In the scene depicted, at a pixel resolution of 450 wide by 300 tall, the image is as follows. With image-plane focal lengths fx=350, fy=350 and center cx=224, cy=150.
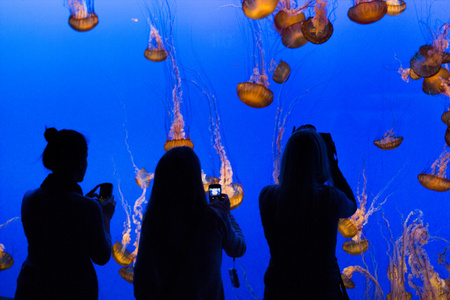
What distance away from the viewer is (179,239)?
1.28m

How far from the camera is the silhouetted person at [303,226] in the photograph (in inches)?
52.5

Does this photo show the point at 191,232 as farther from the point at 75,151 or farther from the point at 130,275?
the point at 130,275

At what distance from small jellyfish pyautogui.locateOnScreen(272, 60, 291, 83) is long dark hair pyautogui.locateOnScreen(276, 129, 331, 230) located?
2661 millimetres

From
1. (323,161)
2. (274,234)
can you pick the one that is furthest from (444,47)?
(274,234)

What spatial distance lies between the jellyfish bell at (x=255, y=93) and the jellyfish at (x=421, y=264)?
1890 mm

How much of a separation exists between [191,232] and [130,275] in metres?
3.09

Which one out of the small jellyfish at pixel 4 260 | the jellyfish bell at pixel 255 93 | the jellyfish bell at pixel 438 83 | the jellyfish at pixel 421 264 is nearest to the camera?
the jellyfish at pixel 421 264

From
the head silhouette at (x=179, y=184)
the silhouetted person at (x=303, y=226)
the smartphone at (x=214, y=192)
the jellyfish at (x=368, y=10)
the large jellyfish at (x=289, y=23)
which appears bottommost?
the silhouetted person at (x=303, y=226)

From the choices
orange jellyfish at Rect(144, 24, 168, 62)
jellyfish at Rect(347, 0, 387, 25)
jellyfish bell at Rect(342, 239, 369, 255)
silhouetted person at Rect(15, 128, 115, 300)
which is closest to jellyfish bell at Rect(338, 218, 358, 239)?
jellyfish bell at Rect(342, 239, 369, 255)

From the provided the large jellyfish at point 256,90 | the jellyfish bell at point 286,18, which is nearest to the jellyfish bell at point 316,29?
the jellyfish bell at point 286,18

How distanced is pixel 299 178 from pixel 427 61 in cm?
295

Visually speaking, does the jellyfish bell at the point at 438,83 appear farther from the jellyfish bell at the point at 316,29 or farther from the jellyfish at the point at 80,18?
the jellyfish at the point at 80,18

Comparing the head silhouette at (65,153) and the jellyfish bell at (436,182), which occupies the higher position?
the jellyfish bell at (436,182)

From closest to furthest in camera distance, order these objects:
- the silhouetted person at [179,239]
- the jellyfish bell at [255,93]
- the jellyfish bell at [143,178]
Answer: the silhouetted person at [179,239] < the jellyfish bell at [255,93] < the jellyfish bell at [143,178]
